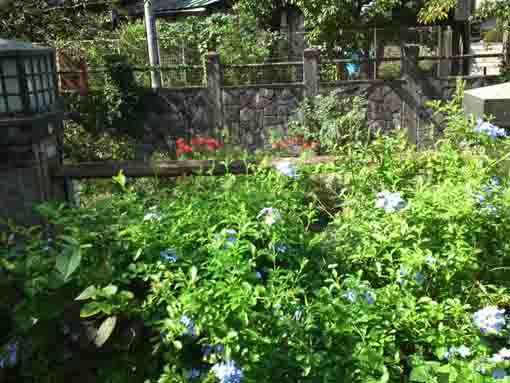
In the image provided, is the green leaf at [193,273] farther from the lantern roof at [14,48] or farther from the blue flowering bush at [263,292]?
the lantern roof at [14,48]

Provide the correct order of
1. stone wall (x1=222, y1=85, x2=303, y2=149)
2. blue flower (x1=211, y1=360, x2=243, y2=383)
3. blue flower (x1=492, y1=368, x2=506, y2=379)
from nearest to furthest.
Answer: blue flower (x1=211, y1=360, x2=243, y2=383) < blue flower (x1=492, y1=368, x2=506, y2=379) < stone wall (x1=222, y1=85, x2=303, y2=149)

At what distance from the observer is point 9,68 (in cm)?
324

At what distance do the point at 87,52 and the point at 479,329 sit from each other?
1064 cm

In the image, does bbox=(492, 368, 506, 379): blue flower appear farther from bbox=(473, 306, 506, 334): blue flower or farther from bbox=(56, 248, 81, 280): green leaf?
bbox=(56, 248, 81, 280): green leaf

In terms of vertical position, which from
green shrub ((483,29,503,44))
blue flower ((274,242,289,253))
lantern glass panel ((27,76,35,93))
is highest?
green shrub ((483,29,503,44))

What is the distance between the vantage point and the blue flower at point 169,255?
5.86ft

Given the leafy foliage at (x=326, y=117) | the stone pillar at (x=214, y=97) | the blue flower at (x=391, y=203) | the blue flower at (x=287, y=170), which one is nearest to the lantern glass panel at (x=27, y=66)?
the blue flower at (x=287, y=170)

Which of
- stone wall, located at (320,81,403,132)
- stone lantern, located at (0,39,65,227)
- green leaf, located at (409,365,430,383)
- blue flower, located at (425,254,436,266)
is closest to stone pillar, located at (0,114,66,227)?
stone lantern, located at (0,39,65,227)

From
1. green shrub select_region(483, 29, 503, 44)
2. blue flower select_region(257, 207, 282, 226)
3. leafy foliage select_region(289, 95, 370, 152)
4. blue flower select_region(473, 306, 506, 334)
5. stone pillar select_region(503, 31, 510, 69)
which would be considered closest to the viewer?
blue flower select_region(473, 306, 506, 334)

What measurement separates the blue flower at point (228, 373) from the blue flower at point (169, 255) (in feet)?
1.37

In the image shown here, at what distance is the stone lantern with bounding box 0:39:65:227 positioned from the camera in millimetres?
3188

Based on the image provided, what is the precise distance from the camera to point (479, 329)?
172 centimetres

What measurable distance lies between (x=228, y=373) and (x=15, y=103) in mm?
2411

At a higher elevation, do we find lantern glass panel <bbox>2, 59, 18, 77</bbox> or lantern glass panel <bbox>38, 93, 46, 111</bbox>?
lantern glass panel <bbox>2, 59, 18, 77</bbox>
